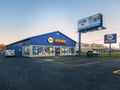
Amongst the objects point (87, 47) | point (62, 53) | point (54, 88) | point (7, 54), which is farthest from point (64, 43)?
point (87, 47)

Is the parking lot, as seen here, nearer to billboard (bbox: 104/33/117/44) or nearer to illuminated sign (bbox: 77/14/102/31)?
illuminated sign (bbox: 77/14/102/31)

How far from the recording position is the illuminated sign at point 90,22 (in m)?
35.4

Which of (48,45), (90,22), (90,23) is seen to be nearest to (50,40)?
(48,45)

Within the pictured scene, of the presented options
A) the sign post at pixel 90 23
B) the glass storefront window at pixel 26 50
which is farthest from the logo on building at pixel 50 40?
the sign post at pixel 90 23

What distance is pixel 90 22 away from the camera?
37844 millimetres

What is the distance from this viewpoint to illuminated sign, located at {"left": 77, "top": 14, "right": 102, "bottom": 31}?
116 feet

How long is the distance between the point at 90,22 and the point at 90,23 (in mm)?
300

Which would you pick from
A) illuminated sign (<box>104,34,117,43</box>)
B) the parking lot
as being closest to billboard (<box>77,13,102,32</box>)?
illuminated sign (<box>104,34,117,43</box>)

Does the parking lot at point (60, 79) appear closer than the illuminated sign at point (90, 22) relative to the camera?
Yes

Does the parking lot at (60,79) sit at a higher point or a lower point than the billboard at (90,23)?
lower

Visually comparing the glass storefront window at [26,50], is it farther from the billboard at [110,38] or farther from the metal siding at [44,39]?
the billboard at [110,38]

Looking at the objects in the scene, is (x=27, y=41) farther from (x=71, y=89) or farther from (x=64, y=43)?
(x=71, y=89)

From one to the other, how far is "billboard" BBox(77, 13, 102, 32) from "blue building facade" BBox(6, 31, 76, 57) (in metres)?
6.15

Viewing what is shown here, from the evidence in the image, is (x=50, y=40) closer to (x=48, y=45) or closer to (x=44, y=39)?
(x=48, y=45)
